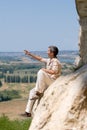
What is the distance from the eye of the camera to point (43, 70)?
7.63 meters

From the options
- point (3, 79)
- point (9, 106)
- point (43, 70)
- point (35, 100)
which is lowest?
point (3, 79)

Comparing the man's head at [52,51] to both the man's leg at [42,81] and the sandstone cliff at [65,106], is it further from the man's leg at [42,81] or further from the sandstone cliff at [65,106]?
the sandstone cliff at [65,106]

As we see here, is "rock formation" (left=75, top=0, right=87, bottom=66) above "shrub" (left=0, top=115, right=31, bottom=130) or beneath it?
above

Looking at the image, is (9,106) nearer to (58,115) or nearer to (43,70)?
(43,70)

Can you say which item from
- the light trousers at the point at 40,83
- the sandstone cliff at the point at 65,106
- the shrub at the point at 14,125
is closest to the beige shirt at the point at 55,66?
the light trousers at the point at 40,83

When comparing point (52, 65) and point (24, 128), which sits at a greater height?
point (52, 65)

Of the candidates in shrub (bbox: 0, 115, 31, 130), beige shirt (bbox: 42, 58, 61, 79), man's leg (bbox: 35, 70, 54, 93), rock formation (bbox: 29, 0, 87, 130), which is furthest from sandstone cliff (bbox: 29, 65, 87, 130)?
shrub (bbox: 0, 115, 31, 130)

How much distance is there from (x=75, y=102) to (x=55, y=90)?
2.02ft

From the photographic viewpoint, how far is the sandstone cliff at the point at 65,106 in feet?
15.5

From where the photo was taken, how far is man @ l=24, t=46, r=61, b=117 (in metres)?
7.45

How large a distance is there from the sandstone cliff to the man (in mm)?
1871

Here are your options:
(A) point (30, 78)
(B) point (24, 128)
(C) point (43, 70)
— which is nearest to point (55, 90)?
(C) point (43, 70)

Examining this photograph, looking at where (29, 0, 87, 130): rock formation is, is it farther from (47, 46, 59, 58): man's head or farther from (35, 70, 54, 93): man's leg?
(47, 46, 59, 58): man's head

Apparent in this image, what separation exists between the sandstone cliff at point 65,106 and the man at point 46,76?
187 centimetres
